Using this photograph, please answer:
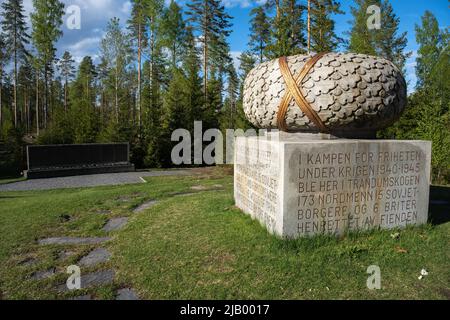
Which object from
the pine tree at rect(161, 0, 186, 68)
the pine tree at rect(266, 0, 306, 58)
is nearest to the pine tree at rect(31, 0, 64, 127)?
the pine tree at rect(161, 0, 186, 68)

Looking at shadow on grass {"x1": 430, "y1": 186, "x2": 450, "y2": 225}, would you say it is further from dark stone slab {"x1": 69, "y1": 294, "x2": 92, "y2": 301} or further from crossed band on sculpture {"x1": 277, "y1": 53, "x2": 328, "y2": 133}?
dark stone slab {"x1": 69, "y1": 294, "x2": 92, "y2": 301}

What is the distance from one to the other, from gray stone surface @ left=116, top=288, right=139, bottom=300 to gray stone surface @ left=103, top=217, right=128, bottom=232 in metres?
2.31

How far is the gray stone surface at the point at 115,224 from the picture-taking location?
5492mm

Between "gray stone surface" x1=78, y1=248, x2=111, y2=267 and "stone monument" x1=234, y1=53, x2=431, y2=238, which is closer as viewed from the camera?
"gray stone surface" x1=78, y1=248, x2=111, y2=267

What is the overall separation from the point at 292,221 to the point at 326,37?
706 inches

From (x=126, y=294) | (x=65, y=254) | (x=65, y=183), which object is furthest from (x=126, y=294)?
(x=65, y=183)

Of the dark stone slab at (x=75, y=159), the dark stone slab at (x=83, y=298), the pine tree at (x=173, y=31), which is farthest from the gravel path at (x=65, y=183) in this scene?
the pine tree at (x=173, y=31)

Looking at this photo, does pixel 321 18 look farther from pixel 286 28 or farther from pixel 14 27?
pixel 14 27

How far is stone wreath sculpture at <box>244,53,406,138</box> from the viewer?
4426 mm

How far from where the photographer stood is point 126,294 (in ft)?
10.5

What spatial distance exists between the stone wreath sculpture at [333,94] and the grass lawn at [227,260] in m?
1.60

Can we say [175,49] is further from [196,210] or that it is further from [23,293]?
[23,293]

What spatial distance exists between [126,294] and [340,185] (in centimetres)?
296
